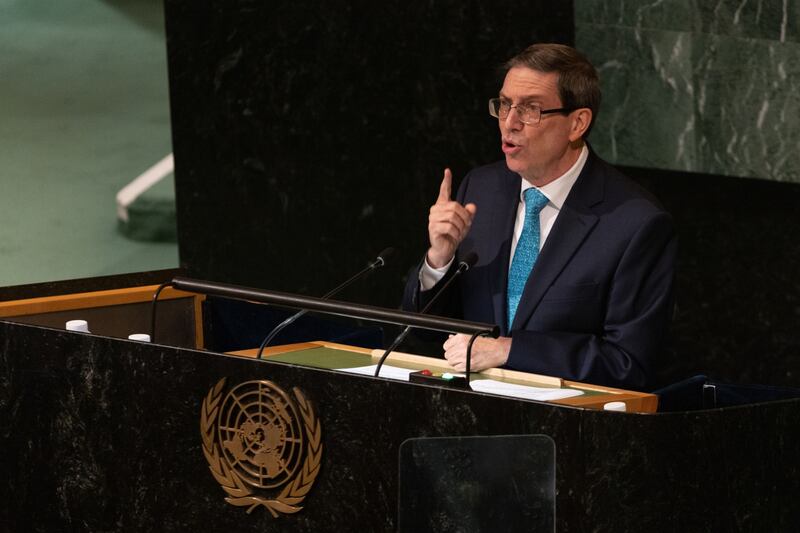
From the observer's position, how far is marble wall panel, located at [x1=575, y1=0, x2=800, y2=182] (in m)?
5.35

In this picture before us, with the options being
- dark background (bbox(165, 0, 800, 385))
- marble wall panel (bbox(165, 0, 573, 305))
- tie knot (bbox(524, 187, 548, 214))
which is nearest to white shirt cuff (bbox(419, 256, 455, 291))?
tie knot (bbox(524, 187, 548, 214))

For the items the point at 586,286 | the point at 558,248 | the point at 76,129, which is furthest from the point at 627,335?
the point at 76,129

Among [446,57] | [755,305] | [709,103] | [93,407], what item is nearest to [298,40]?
[446,57]

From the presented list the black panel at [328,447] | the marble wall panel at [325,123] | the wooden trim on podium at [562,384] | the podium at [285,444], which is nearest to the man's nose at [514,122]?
the wooden trim on podium at [562,384]

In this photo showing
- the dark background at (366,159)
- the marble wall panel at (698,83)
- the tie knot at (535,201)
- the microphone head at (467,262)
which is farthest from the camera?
the dark background at (366,159)

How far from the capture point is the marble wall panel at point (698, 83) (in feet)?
17.6

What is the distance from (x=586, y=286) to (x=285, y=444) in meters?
1.02

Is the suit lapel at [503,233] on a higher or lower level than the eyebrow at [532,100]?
lower

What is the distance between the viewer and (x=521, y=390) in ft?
9.50

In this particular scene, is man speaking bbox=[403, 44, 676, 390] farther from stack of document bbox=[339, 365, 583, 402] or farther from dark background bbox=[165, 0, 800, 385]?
dark background bbox=[165, 0, 800, 385]

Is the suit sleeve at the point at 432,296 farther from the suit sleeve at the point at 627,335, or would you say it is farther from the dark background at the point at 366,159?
the dark background at the point at 366,159

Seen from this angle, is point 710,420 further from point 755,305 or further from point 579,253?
point 755,305

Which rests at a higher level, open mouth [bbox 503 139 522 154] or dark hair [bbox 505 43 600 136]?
dark hair [bbox 505 43 600 136]

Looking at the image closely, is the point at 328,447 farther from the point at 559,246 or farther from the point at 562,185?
the point at 562,185
